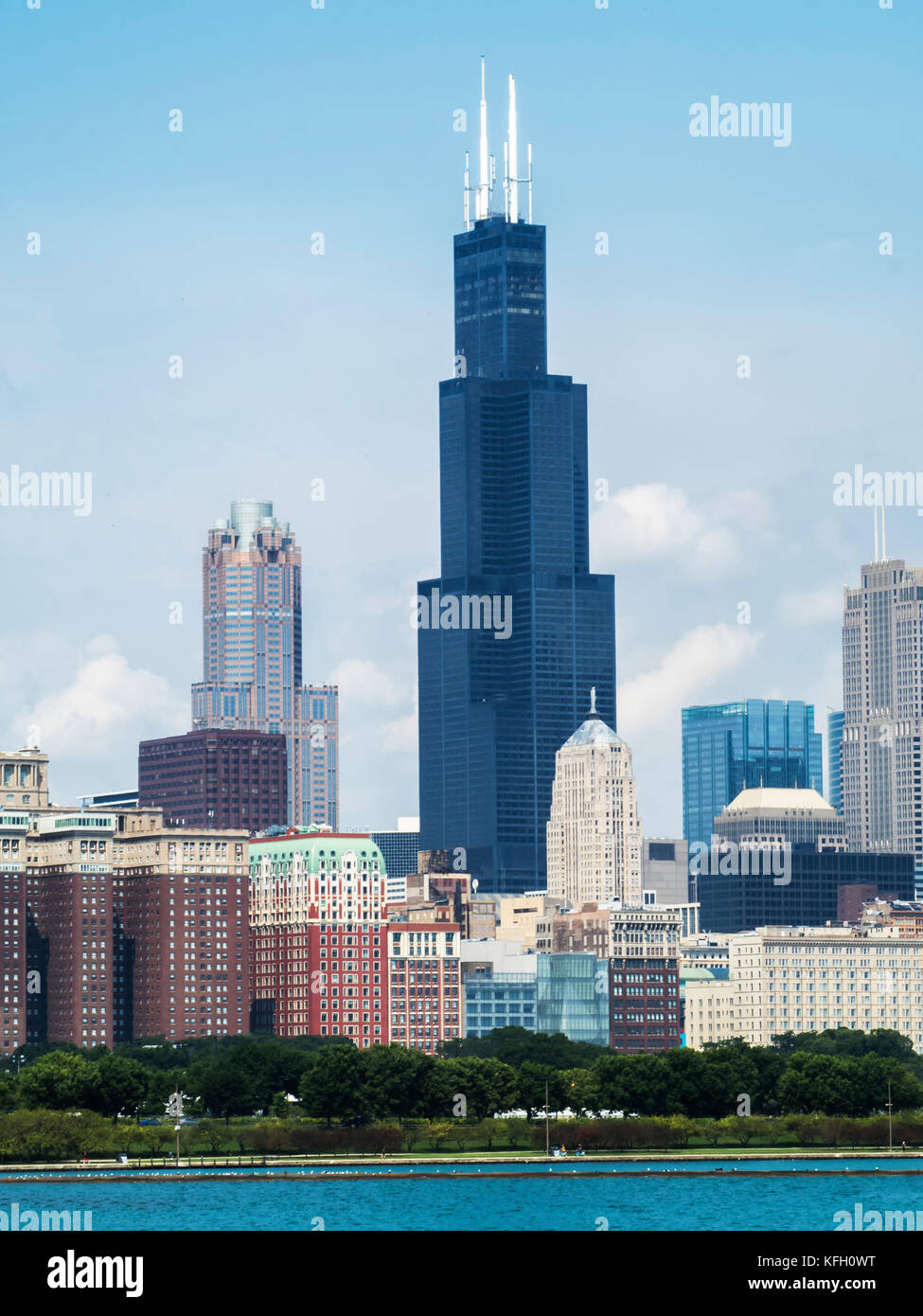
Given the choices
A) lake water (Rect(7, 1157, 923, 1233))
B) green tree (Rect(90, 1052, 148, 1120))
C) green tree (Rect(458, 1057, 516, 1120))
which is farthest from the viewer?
green tree (Rect(458, 1057, 516, 1120))

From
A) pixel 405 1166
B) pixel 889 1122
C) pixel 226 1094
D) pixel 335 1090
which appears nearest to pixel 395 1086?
pixel 335 1090

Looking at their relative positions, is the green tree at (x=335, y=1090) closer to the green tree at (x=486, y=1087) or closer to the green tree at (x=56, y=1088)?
the green tree at (x=486, y=1087)

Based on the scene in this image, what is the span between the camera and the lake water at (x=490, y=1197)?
4520 inches

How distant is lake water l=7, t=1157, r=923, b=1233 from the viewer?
11481cm

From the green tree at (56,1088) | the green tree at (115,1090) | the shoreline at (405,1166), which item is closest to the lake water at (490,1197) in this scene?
the shoreline at (405,1166)

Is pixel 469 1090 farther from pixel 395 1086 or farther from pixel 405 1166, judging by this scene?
pixel 405 1166

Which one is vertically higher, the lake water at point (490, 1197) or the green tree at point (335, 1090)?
the green tree at point (335, 1090)

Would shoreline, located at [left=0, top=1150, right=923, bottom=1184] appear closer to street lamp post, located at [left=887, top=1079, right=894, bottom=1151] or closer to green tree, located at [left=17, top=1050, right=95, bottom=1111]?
street lamp post, located at [left=887, top=1079, right=894, bottom=1151]

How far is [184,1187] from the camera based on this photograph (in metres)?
145

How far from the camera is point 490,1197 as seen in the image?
13438 centimetres

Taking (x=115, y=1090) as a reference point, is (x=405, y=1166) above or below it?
below

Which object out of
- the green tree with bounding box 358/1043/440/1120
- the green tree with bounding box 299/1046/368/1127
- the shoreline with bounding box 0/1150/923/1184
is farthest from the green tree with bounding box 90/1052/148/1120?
the shoreline with bounding box 0/1150/923/1184
